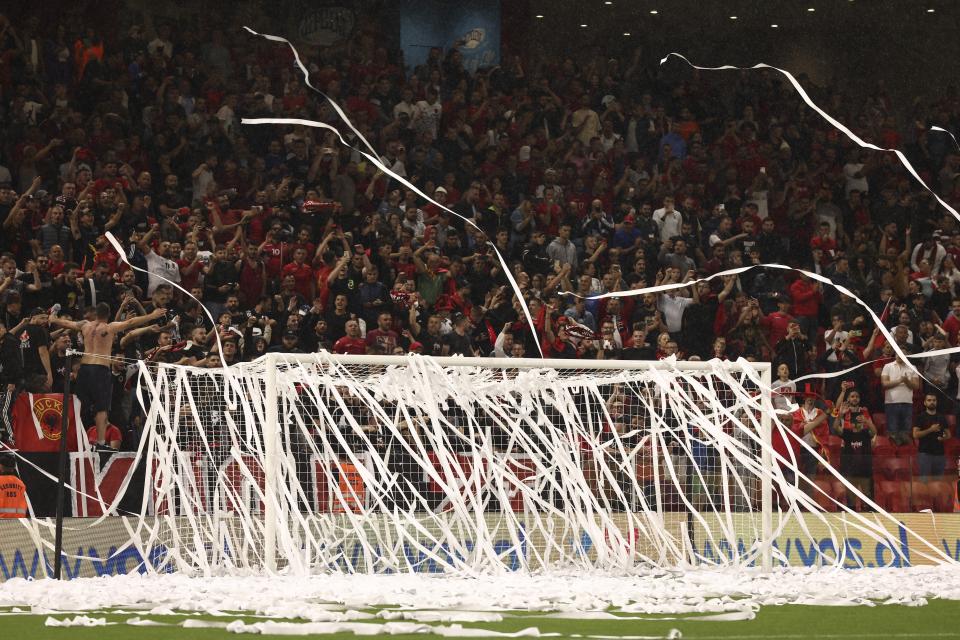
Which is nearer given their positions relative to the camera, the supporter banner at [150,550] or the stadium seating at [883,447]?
the supporter banner at [150,550]

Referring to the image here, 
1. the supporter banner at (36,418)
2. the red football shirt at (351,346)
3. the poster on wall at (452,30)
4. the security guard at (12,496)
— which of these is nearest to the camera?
the security guard at (12,496)

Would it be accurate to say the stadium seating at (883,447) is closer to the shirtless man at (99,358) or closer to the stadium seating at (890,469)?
the stadium seating at (890,469)

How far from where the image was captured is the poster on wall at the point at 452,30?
64.7 ft

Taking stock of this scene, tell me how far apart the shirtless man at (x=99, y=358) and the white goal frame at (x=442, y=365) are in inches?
62.9

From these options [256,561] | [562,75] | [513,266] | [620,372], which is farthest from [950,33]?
[256,561]

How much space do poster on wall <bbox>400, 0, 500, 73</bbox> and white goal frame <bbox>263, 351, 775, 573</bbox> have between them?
41.3ft

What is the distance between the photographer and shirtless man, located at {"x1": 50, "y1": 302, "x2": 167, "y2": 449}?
9906 millimetres

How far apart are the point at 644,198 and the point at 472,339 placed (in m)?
4.80

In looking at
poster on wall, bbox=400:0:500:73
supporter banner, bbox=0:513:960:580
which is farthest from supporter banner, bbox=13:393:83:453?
poster on wall, bbox=400:0:500:73

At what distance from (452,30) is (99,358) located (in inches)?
433

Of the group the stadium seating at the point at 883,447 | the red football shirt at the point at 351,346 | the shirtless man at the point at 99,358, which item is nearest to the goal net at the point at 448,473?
the shirtless man at the point at 99,358

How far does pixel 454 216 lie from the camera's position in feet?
50.2

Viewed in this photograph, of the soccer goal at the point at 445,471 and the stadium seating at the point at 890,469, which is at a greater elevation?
the soccer goal at the point at 445,471

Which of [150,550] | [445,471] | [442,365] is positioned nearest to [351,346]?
[442,365]
